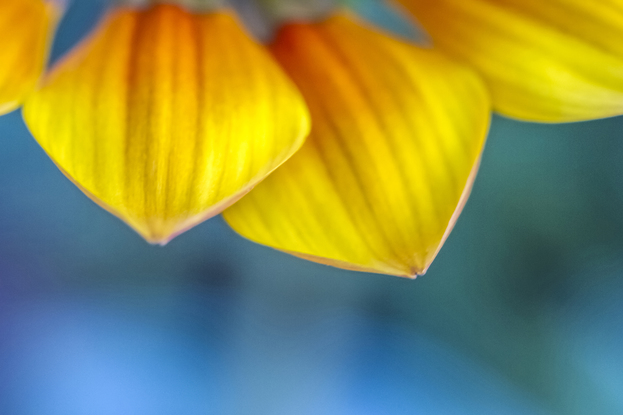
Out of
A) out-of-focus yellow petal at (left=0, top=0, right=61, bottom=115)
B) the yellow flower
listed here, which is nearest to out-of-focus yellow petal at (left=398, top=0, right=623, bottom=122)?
the yellow flower

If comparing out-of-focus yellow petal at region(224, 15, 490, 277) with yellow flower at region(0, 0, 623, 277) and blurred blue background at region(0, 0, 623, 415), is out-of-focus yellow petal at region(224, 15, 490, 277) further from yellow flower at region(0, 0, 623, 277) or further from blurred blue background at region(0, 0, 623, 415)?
blurred blue background at region(0, 0, 623, 415)

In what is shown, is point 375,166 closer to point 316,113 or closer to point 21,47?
point 316,113

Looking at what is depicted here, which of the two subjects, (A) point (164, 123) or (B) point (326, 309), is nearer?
→ (A) point (164, 123)

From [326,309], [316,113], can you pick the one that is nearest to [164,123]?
[316,113]

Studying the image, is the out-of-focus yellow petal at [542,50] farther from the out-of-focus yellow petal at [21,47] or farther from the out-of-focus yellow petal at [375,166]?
the out-of-focus yellow petal at [21,47]

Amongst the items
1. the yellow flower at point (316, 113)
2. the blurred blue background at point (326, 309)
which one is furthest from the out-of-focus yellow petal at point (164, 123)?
the blurred blue background at point (326, 309)

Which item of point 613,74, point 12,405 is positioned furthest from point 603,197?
point 12,405

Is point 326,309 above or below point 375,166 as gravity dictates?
below
